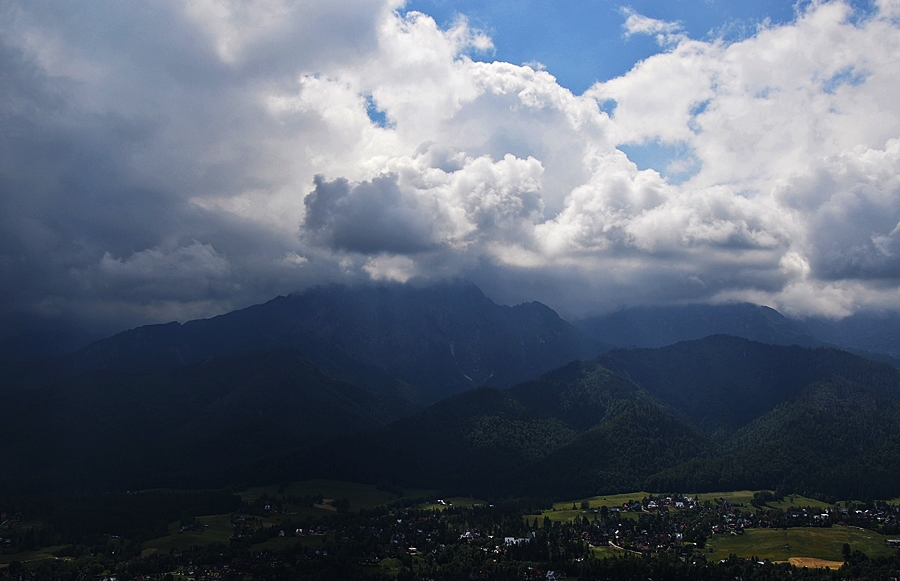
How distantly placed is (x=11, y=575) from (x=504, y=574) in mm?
104976

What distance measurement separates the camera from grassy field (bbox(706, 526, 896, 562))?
166750 mm

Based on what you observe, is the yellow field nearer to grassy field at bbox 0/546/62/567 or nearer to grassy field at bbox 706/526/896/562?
grassy field at bbox 706/526/896/562

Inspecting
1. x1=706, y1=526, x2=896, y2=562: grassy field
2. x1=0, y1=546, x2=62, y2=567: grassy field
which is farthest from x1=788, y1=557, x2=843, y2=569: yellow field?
x1=0, y1=546, x2=62, y2=567: grassy field

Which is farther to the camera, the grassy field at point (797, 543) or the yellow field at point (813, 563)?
the grassy field at point (797, 543)

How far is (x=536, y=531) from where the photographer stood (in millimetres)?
193000

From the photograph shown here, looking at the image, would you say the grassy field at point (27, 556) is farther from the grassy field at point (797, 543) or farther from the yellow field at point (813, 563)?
→ the yellow field at point (813, 563)

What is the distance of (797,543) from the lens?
575ft

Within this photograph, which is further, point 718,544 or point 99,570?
point 718,544

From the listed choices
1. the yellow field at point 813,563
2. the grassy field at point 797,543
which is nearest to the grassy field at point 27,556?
the grassy field at point 797,543

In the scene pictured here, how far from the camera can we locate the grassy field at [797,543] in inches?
6565

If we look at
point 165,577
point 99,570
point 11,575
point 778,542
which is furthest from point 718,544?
point 11,575

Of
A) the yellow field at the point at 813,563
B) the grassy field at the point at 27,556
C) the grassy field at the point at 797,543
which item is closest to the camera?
the yellow field at the point at 813,563

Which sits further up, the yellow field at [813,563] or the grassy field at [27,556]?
the grassy field at [27,556]

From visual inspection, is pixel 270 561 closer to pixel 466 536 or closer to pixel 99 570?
pixel 99 570
